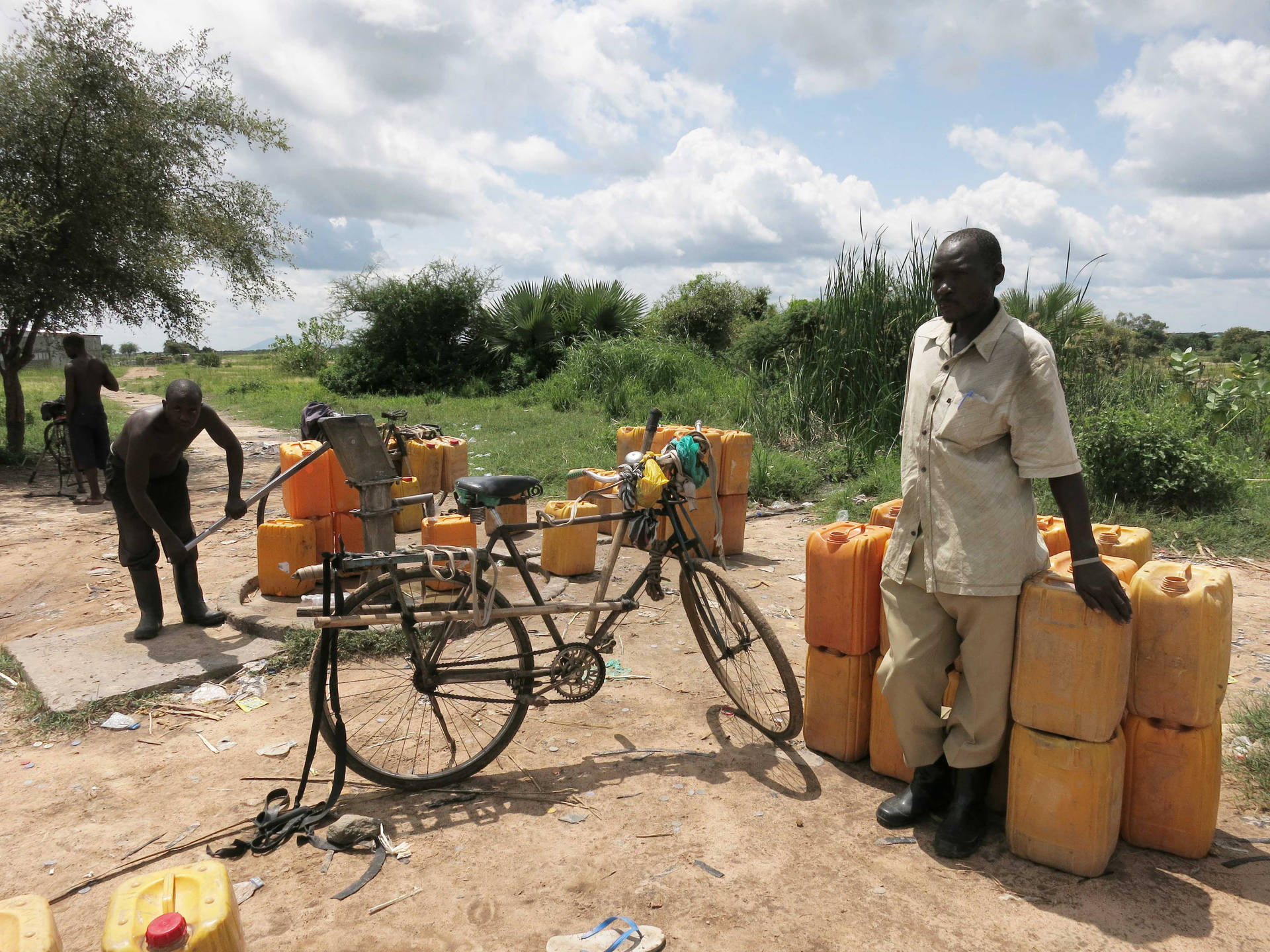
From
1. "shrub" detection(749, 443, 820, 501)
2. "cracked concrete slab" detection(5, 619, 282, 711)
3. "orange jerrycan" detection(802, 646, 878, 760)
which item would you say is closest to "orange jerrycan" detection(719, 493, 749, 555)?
"shrub" detection(749, 443, 820, 501)

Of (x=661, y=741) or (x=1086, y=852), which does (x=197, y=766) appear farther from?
(x=1086, y=852)

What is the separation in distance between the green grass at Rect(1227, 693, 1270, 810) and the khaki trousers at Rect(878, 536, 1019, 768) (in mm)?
1168

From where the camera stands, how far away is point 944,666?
295 cm

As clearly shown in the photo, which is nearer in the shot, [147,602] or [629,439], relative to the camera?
[147,602]

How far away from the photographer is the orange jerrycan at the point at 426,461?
295 inches

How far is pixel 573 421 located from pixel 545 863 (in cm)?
1137

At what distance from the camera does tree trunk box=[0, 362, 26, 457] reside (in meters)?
11.8

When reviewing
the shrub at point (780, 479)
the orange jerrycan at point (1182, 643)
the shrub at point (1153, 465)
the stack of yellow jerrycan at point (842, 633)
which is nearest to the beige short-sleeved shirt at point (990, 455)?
the orange jerrycan at point (1182, 643)

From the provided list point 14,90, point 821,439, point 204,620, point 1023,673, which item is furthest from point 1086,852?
point 14,90

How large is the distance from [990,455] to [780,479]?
613cm

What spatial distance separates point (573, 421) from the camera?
1403 centimetres

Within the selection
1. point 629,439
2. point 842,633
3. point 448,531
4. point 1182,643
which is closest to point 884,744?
point 842,633

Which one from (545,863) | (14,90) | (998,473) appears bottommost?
(545,863)

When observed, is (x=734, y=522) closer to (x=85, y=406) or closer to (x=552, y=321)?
(x=85, y=406)
